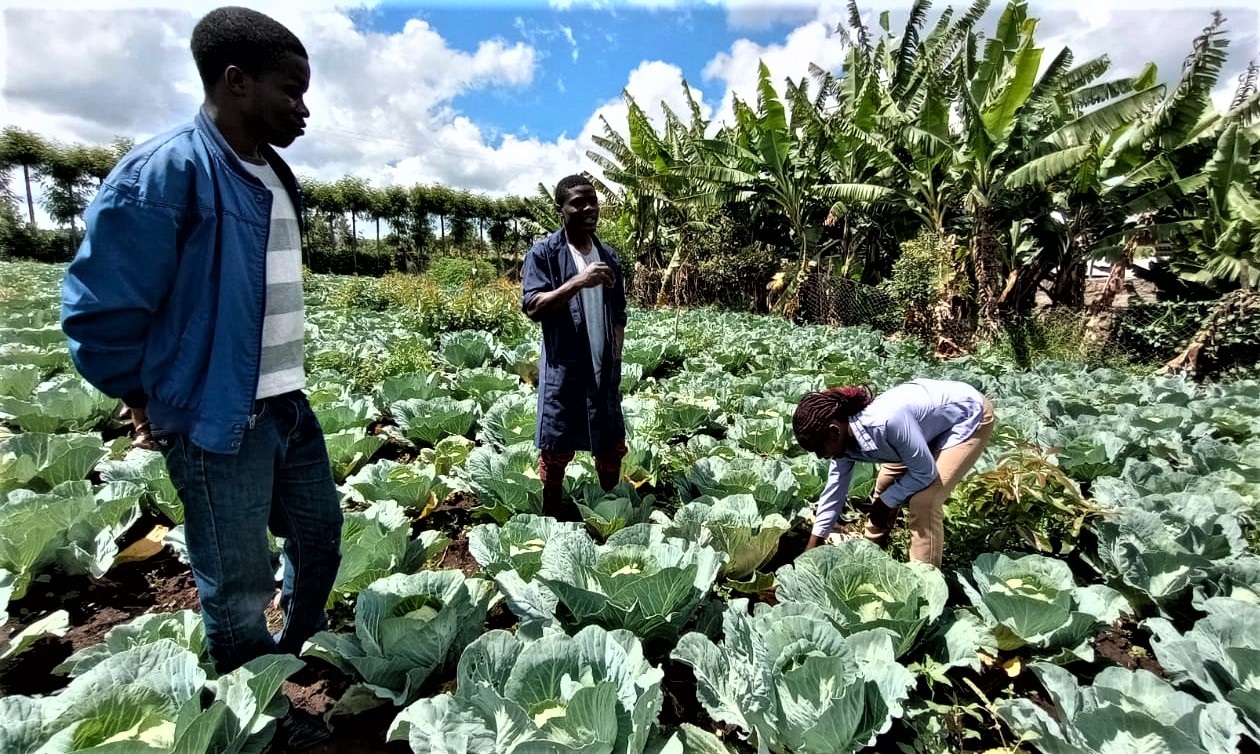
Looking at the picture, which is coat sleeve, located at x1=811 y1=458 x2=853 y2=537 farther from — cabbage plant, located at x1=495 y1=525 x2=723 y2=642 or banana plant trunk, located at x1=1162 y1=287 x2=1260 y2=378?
banana plant trunk, located at x1=1162 y1=287 x2=1260 y2=378

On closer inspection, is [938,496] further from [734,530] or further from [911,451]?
[734,530]

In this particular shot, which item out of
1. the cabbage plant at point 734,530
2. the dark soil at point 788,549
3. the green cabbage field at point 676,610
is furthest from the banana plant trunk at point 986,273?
the cabbage plant at point 734,530

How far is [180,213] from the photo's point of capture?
1383 millimetres

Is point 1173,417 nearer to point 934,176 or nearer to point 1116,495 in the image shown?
point 1116,495

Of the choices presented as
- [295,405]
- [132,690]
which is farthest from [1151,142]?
[132,690]

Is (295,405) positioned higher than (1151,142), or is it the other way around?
(1151,142)

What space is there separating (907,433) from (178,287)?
2277 mm

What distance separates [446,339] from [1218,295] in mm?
10765

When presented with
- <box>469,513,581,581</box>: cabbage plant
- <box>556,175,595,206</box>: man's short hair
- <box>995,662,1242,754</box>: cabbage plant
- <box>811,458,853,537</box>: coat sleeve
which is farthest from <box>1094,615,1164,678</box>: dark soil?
<box>556,175,595,206</box>: man's short hair

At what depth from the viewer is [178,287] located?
143cm

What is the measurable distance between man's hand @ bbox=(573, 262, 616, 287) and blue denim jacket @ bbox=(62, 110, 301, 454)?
1.26 m

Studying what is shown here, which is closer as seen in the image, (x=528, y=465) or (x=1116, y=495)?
(x=1116, y=495)

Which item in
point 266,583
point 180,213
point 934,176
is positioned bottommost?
point 266,583

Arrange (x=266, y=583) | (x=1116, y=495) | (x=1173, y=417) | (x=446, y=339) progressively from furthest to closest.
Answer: (x=446, y=339)
(x=1173, y=417)
(x=1116, y=495)
(x=266, y=583)
